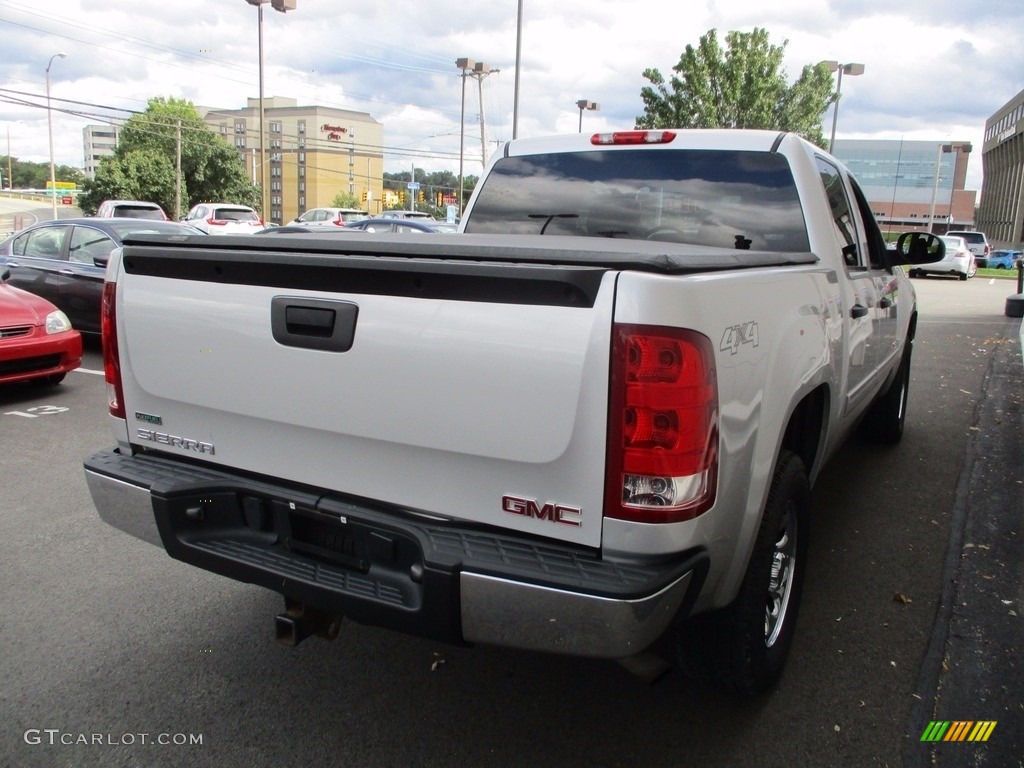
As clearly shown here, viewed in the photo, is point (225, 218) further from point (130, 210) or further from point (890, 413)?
point (890, 413)

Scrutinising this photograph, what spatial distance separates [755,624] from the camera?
8.38 ft

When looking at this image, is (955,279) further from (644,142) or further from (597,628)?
(597,628)

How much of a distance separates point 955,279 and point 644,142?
94.6ft

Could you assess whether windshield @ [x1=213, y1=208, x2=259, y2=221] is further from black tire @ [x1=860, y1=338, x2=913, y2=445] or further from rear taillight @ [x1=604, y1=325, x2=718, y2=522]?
rear taillight @ [x1=604, y1=325, x2=718, y2=522]

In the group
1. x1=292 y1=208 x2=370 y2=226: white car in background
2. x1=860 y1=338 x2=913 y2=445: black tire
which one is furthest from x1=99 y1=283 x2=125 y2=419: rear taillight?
x1=292 y1=208 x2=370 y2=226: white car in background

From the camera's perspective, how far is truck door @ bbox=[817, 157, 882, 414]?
143 inches

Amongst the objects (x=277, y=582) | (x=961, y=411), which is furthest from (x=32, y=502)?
(x=961, y=411)

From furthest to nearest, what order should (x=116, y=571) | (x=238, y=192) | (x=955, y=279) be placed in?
(x=238, y=192), (x=955, y=279), (x=116, y=571)

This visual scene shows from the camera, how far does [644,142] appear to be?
3.96m

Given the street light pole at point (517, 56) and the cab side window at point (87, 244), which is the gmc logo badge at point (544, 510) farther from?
the street light pole at point (517, 56)

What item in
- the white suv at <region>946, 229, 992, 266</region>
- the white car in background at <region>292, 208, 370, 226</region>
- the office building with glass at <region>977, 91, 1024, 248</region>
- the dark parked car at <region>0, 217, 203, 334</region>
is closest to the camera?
the dark parked car at <region>0, 217, 203, 334</region>

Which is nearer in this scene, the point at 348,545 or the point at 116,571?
the point at 348,545

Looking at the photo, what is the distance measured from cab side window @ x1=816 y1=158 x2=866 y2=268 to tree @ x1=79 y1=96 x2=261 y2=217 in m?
53.4

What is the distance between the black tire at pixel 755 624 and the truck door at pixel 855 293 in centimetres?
104
